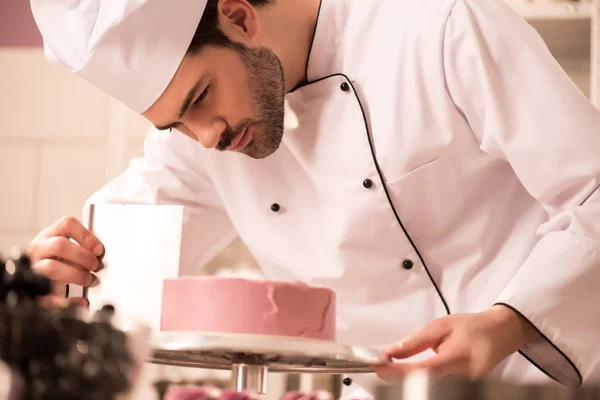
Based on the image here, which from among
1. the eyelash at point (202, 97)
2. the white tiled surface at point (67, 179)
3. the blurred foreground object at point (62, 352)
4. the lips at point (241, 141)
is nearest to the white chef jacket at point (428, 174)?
the lips at point (241, 141)

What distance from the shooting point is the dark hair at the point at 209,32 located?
1.39 metres

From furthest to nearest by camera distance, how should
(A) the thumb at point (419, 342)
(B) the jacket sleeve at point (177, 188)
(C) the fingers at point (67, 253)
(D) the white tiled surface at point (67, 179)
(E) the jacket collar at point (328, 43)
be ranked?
(D) the white tiled surface at point (67, 179)
(B) the jacket sleeve at point (177, 188)
(E) the jacket collar at point (328, 43)
(C) the fingers at point (67, 253)
(A) the thumb at point (419, 342)

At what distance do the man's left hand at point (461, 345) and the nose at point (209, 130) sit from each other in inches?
21.4

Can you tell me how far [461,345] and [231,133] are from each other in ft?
1.95

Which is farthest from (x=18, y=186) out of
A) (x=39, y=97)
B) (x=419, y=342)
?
(x=419, y=342)

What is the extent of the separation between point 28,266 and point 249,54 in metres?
0.94

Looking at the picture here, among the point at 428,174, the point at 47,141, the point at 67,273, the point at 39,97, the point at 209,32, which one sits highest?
the point at 39,97

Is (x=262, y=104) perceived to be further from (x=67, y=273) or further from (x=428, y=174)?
(x=67, y=273)

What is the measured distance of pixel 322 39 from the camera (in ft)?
5.06

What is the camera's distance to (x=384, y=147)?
1451mm

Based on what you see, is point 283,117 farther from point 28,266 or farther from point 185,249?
point 28,266

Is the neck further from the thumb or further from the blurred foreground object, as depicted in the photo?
the blurred foreground object

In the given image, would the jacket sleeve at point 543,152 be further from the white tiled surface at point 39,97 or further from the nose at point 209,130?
the white tiled surface at point 39,97

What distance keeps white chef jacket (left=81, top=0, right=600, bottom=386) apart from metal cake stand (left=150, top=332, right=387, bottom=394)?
353 mm
